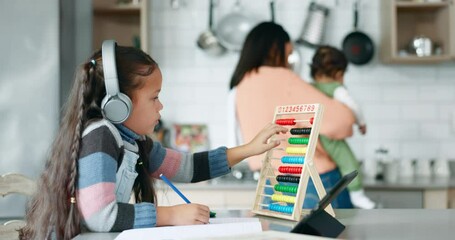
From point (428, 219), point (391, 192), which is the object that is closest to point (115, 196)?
point (428, 219)

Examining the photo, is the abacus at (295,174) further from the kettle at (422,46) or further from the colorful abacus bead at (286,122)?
the kettle at (422,46)

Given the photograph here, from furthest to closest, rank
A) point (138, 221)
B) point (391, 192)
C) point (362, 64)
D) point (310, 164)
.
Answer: point (362, 64) < point (391, 192) < point (310, 164) < point (138, 221)

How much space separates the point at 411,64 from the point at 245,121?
68.7 inches

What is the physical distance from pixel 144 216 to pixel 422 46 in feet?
10.3

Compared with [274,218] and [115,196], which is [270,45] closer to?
[274,218]

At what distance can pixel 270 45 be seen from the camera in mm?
3197

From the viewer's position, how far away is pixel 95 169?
1645 mm

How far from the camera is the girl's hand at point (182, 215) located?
1665 millimetres

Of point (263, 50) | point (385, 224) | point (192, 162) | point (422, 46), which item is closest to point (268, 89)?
point (263, 50)

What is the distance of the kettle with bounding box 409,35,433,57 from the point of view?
445 cm

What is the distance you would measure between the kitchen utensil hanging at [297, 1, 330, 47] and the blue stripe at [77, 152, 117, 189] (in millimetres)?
3013

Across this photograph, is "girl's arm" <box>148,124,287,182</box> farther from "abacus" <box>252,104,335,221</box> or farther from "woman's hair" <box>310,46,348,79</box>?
"woman's hair" <box>310,46,348,79</box>

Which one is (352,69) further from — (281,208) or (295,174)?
(281,208)

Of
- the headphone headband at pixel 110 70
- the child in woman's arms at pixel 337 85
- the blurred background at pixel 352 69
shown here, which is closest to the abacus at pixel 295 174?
the headphone headband at pixel 110 70
